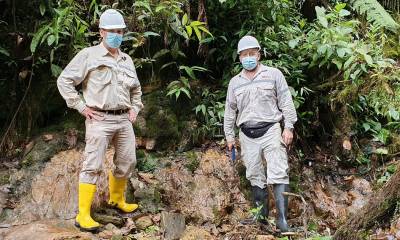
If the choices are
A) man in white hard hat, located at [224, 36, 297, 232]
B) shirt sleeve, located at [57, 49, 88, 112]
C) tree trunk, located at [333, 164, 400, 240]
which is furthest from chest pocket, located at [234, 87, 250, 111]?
tree trunk, located at [333, 164, 400, 240]

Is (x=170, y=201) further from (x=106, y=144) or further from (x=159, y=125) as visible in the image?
(x=106, y=144)

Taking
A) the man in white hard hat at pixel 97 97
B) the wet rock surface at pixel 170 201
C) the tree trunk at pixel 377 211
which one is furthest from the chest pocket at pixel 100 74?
the tree trunk at pixel 377 211

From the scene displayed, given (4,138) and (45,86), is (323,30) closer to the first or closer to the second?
(45,86)

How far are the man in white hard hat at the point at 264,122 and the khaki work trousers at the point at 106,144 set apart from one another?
141 cm

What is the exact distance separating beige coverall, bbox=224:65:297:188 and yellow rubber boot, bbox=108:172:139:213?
60.0 inches

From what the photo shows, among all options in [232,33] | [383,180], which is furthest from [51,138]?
[383,180]

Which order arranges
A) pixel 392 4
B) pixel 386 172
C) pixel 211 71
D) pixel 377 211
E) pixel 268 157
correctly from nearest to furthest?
pixel 377 211, pixel 268 157, pixel 386 172, pixel 211 71, pixel 392 4

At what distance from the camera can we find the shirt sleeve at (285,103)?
5004 millimetres

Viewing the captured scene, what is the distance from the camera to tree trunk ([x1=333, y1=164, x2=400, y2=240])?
106 inches

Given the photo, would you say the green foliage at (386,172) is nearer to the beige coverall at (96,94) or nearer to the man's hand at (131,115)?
the man's hand at (131,115)

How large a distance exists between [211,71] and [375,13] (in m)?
2.74

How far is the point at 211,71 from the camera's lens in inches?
283

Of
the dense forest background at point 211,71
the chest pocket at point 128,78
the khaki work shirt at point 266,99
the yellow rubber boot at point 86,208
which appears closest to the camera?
the yellow rubber boot at point 86,208

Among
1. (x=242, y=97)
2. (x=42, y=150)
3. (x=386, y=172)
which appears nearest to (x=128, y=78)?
(x=242, y=97)
